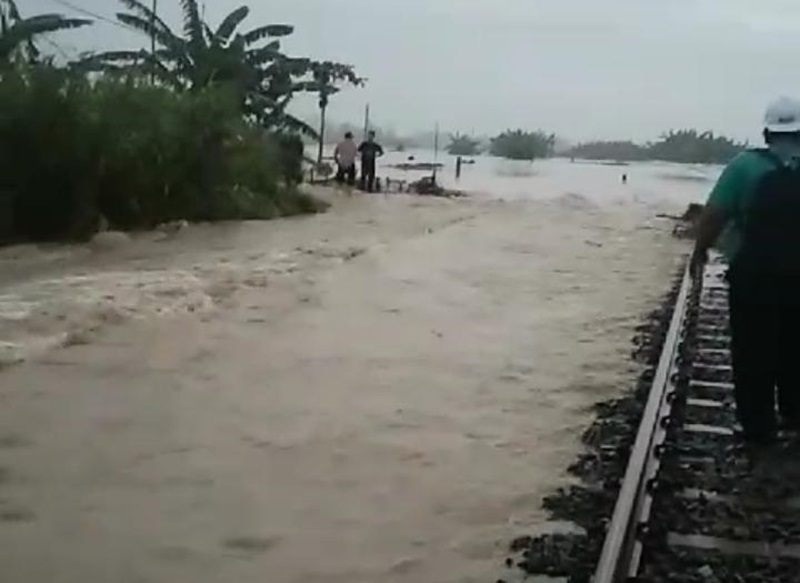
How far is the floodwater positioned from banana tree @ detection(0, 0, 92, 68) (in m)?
3.48

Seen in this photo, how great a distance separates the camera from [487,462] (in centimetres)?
715

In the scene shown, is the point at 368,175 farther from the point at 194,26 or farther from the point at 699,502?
the point at 699,502

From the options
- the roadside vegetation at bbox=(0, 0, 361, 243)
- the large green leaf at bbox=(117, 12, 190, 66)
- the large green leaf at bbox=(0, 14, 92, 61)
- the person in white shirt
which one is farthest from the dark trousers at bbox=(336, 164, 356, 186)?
the large green leaf at bbox=(0, 14, 92, 61)

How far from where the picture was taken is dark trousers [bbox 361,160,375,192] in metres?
35.7

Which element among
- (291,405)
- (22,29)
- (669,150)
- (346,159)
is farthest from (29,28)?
(669,150)

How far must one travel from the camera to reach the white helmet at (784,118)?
6.23 m

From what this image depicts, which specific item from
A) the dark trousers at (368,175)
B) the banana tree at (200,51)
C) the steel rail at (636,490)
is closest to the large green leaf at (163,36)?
the banana tree at (200,51)

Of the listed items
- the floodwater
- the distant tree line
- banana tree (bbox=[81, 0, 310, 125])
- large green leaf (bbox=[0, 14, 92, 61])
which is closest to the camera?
the floodwater

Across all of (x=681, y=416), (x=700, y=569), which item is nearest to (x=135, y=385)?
(x=681, y=416)

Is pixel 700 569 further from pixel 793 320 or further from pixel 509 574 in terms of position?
pixel 793 320

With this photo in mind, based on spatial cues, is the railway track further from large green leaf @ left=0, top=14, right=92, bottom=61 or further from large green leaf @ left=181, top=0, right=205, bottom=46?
large green leaf @ left=181, top=0, right=205, bottom=46

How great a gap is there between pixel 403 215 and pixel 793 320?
875 inches

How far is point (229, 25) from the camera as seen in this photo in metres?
30.7

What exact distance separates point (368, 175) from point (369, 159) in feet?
1.82
